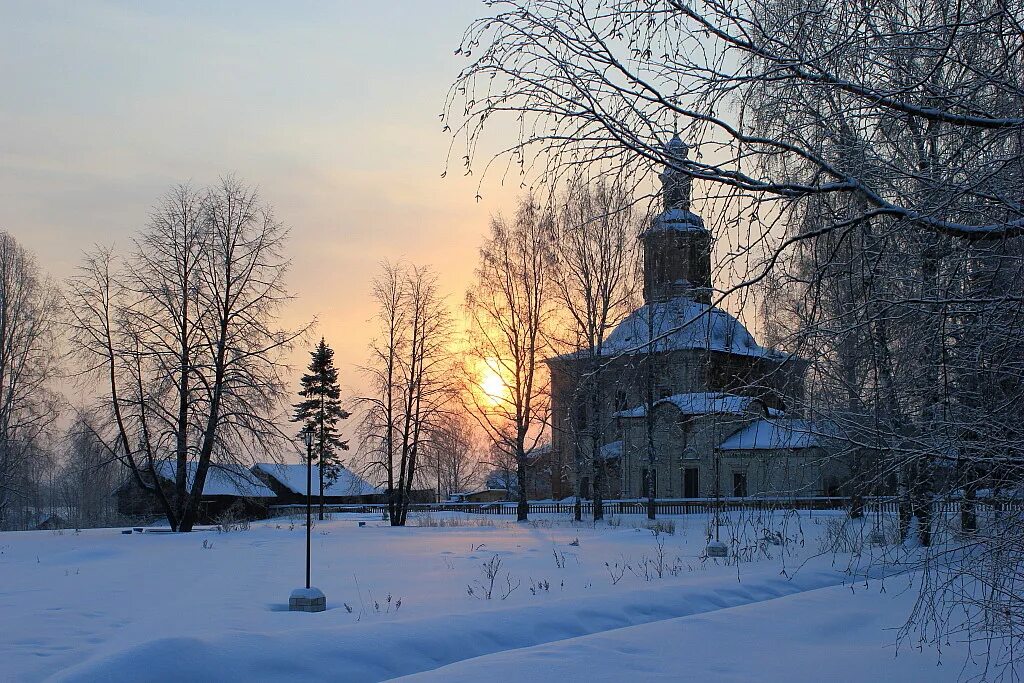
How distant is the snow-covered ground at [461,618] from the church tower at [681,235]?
141 inches

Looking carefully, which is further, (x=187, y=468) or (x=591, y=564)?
(x=187, y=468)

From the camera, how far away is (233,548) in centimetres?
2211

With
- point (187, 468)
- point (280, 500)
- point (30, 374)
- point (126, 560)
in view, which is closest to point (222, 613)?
point (126, 560)

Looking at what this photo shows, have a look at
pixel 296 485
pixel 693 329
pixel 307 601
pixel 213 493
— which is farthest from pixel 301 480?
pixel 693 329

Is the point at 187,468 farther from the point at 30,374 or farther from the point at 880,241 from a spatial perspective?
the point at 880,241

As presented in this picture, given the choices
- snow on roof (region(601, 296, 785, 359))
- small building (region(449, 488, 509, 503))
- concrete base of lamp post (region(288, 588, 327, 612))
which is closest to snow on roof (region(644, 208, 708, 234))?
snow on roof (region(601, 296, 785, 359))

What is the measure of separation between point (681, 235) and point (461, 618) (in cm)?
635

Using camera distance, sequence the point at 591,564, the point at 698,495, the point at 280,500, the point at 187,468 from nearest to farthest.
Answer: the point at 591,564 → the point at 187,468 → the point at 698,495 → the point at 280,500

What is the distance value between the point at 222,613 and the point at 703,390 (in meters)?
7.80

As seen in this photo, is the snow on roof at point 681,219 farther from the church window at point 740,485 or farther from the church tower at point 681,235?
the church window at point 740,485

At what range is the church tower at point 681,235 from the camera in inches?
174

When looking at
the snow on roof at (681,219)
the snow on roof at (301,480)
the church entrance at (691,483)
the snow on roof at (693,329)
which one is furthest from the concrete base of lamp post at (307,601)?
the snow on roof at (301,480)

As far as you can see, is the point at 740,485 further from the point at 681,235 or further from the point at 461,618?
the point at 461,618

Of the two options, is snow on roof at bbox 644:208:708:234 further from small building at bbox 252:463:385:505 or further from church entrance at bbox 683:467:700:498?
small building at bbox 252:463:385:505
